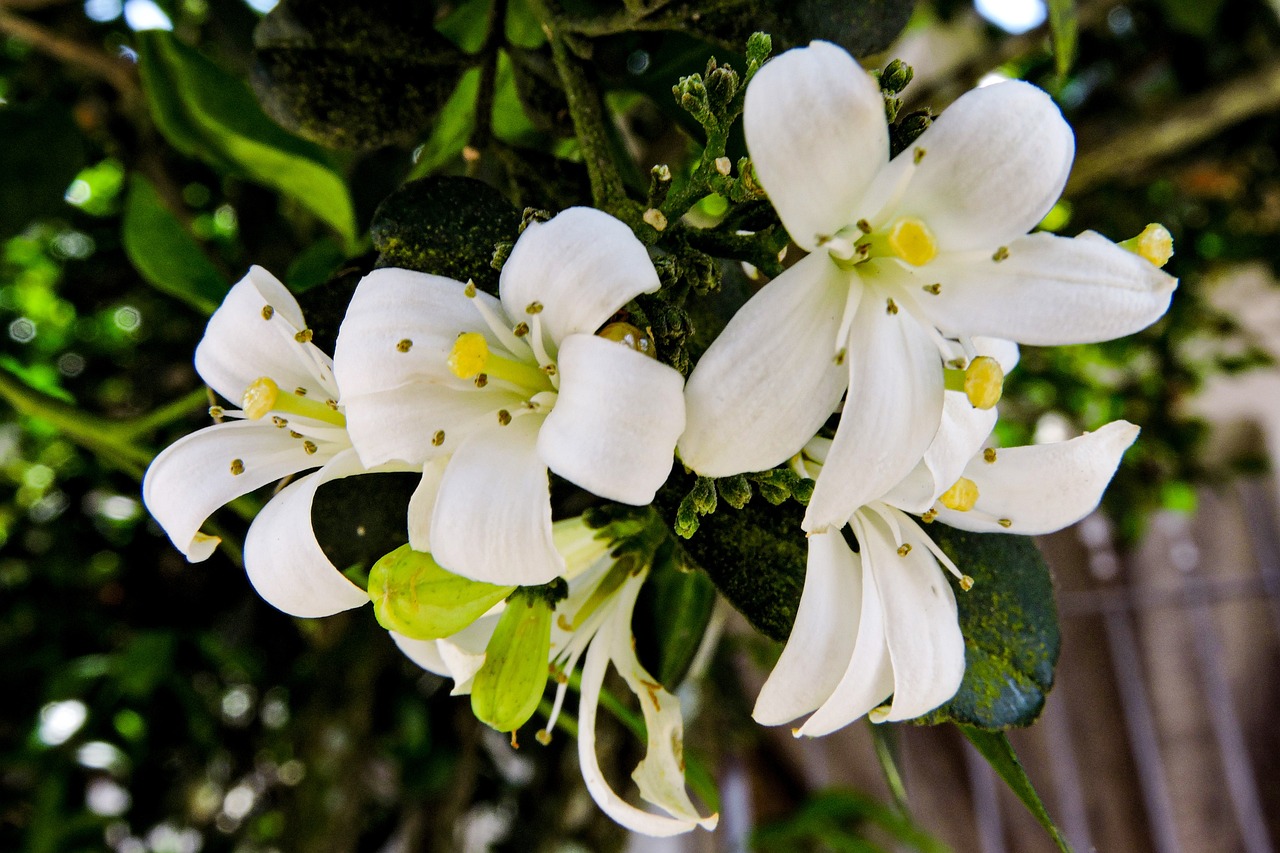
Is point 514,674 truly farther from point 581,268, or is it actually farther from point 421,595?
point 581,268

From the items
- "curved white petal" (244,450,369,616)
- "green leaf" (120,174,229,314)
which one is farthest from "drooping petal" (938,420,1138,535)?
"green leaf" (120,174,229,314)

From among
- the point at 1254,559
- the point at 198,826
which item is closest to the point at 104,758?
the point at 198,826

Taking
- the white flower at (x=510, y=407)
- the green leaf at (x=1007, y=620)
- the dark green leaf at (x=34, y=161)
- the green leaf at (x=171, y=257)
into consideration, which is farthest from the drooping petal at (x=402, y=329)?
the dark green leaf at (x=34, y=161)

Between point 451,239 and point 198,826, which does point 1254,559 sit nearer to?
point 198,826

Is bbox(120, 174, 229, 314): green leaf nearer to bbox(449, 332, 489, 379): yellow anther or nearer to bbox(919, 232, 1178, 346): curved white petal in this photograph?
bbox(449, 332, 489, 379): yellow anther

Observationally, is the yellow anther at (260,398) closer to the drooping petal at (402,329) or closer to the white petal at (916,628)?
the drooping petal at (402,329)
